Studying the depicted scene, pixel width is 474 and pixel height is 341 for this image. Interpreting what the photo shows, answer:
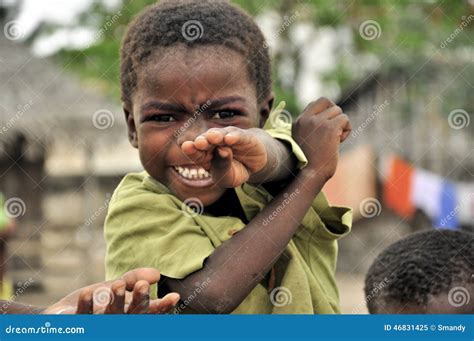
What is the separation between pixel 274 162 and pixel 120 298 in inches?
16.2

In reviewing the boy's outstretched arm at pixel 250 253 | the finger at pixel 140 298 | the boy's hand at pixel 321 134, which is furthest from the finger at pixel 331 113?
the finger at pixel 140 298

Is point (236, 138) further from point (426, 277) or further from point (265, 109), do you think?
point (426, 277)

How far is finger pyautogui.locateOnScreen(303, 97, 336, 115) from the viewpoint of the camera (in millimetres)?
1622

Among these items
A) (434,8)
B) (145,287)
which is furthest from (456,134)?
(145,287)

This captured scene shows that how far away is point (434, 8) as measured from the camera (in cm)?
881

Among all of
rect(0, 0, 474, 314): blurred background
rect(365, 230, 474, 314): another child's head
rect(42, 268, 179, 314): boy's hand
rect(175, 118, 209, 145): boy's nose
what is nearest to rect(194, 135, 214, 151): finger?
rect(42, 268, 179, 314): boy's hand

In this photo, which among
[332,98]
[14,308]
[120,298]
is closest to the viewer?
[120,298]

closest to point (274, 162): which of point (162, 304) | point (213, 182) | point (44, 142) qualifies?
point (213, 182)

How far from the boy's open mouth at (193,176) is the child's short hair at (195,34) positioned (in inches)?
7.6

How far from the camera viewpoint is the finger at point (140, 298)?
1155 millimetres

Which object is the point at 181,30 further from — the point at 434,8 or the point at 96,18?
the point at 434,8

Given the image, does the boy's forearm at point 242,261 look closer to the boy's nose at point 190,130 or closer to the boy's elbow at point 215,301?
the boy's elbow at point 215,301

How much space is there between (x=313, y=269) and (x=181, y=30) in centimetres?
51

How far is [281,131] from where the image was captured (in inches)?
64.9
